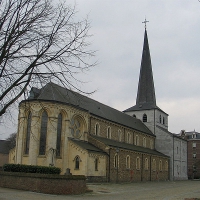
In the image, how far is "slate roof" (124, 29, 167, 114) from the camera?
5963cm

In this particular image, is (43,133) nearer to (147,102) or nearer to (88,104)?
(88,104)

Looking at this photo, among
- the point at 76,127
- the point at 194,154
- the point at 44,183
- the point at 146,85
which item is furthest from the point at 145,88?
the point at 44,183

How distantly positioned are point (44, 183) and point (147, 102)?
138ft

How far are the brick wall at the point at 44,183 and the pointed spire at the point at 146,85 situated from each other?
3945cm

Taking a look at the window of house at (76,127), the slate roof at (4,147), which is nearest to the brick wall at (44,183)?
the window of house at (76,127)

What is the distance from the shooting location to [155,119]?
58031mm

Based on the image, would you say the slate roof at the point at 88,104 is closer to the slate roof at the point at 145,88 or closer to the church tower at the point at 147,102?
the church tower at the point at 147,102

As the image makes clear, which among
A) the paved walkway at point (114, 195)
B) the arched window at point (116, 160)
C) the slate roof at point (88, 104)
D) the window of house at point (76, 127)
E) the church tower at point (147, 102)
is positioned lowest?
the paved walkway at point (114, 195)

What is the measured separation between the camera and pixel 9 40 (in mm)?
11891

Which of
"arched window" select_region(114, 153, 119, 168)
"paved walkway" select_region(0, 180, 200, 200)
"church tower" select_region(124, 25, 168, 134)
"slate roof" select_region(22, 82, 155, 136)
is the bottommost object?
"paved walkway" select_region(0, 180, 200, 200)

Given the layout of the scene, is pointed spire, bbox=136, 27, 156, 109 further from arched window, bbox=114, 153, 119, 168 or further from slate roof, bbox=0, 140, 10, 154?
slate roof, bbox=0, 140, 10, 154

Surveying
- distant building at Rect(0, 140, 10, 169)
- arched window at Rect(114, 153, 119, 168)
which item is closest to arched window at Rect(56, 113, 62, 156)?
arched window at Rect(114, 153, 119, 168)

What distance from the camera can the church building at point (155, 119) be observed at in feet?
186

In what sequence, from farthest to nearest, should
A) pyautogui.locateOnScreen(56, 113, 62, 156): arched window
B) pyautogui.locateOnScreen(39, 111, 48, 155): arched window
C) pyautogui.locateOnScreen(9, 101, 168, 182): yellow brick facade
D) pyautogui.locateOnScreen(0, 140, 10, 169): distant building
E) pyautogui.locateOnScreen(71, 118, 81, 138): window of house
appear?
pyautogui.locateOnScreen(0, 140, 10, 169): distant building
pyautogui.locateOnScreen(71, 118, 81, 138): window of house
pyautogui.locateOnScreen(56, 113, 62, 156): arched window
pyautogui.locateOnScreen(39, 111, 48, 155): arched window
pyautogui.locateOnScreen(9, 101, 168, 182): yellow brick facade
